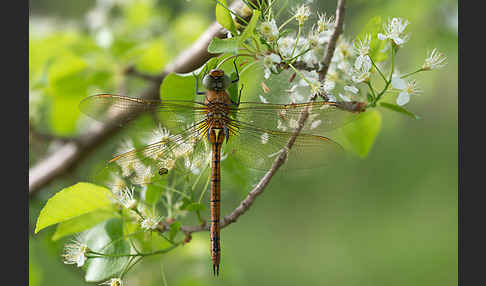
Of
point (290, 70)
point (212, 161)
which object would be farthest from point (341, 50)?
point (212, 161)

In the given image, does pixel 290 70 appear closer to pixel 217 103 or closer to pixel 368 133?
pixel 217 103

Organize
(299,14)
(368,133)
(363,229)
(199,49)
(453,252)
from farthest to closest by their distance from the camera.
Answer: (363,229) < (453,252) < (368,133) < (199,49) < (299,14)

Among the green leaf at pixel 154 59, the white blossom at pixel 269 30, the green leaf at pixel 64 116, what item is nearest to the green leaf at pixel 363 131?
the white blossom at pixel 269 30

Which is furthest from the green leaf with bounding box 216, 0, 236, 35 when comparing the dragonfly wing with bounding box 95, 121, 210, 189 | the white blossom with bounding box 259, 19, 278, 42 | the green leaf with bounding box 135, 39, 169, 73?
the green leaf with bounding box 135, 39, 169, 73

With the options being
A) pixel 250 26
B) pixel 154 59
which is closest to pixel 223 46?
pixel 250 26

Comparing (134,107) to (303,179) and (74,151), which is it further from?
(303,179)
